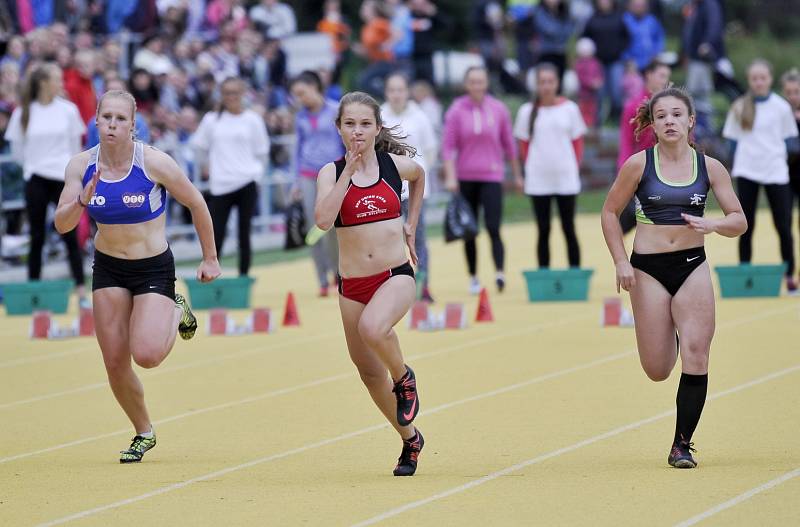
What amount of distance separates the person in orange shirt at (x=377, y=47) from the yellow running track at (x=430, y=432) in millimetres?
11530

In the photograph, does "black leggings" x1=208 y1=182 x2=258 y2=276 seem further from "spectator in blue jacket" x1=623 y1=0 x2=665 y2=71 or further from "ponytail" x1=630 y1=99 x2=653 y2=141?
"spectator in blue jacket" x1=623 y1=0 x2=665 y2=71

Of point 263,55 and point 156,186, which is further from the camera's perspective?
point 263,55

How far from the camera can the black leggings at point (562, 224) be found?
14.9 m

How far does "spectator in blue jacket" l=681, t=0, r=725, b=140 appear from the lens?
24750mm

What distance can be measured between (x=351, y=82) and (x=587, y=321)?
1962 cm

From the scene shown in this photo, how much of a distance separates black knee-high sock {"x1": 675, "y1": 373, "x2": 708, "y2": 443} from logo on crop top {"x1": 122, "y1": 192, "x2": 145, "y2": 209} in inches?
117

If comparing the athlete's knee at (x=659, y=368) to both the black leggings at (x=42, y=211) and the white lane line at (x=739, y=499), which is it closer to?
the white lane line at (x=739, y=499)

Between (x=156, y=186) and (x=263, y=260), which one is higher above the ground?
(x=156, y=186)

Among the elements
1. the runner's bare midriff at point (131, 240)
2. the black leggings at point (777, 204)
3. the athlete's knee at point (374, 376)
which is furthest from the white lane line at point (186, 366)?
the black leggings at point (777, 204)

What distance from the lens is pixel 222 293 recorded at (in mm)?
14734

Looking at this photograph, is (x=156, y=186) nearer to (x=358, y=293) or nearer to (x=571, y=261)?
(x=358, y=293)

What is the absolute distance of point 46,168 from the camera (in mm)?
14594

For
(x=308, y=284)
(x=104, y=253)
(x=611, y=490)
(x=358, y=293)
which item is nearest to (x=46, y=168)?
(x=308, y=284)

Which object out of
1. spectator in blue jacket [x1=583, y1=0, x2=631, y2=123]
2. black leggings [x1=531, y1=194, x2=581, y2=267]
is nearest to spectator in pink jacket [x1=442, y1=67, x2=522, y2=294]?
black leggings [x1=531, y1=194, x2=581, y2=267]
